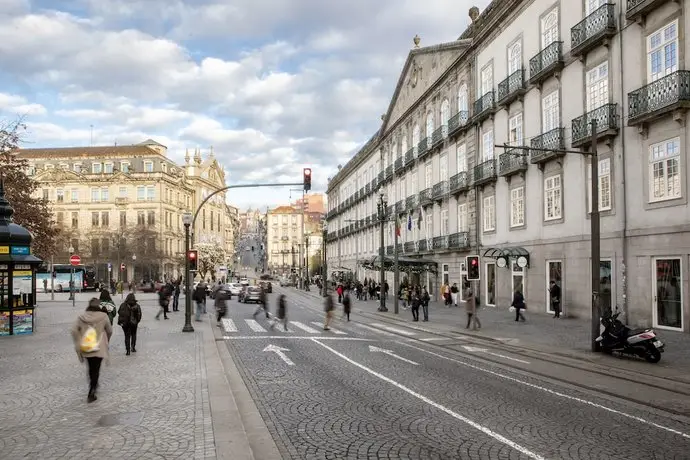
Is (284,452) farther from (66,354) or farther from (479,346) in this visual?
(479,346)

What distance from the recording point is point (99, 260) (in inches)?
3450

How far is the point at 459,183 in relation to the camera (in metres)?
39.2

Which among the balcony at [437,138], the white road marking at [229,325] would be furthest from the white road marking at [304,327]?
the balcony at [437,138]

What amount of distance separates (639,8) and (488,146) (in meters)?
15.2

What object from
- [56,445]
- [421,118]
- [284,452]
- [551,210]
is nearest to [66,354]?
[56,445]

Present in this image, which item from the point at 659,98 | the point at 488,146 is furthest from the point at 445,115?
the point at 659,98

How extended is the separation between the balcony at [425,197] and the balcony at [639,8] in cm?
2411

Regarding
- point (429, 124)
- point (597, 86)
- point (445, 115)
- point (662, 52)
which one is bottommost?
point (597, 86)

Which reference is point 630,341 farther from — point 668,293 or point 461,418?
point 461,418

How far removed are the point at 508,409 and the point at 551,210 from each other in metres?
20.5

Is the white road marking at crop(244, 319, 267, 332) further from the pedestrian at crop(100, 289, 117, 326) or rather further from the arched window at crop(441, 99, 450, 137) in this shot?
the arched window at crop(441, 99, 450, 137)

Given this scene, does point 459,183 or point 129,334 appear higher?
point 459,183

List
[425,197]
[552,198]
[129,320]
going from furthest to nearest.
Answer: [425,197]
[552,198]
[129,320]

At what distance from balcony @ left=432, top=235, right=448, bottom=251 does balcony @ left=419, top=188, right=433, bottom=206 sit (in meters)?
3.14
